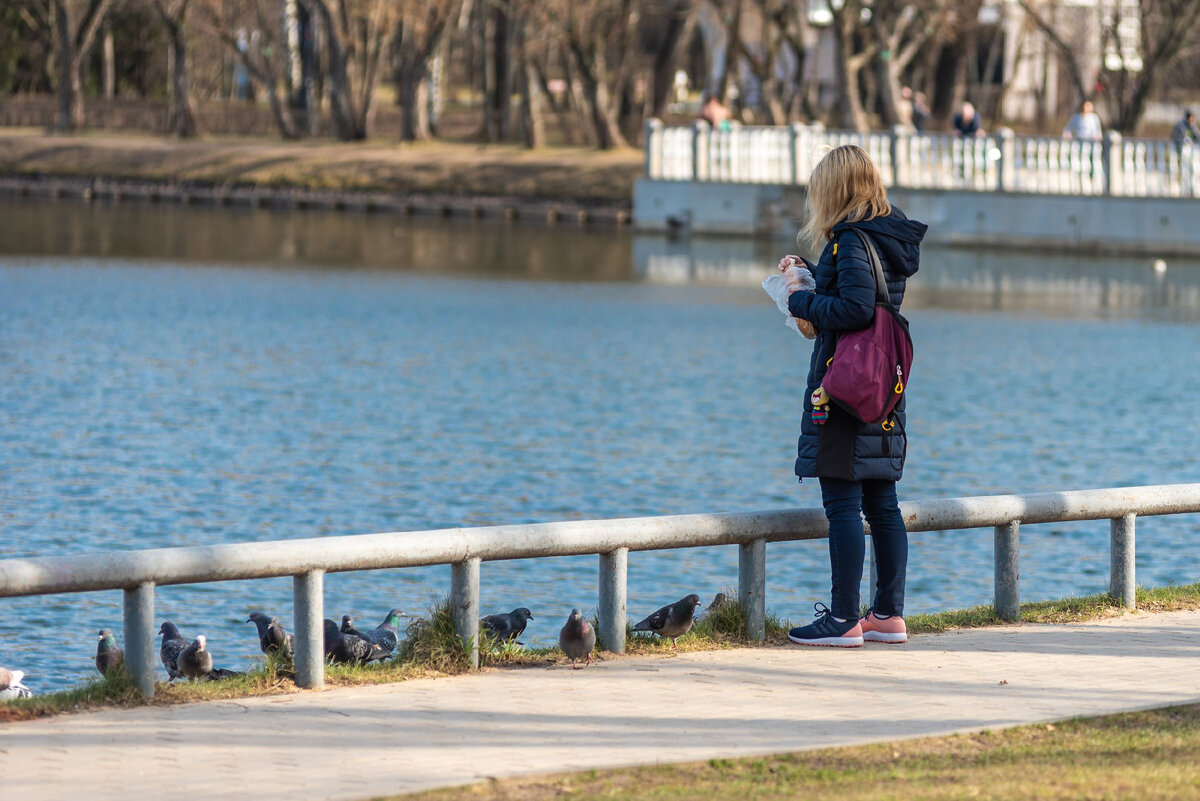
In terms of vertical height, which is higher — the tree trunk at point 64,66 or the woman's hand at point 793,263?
the tree trunk at point 64,66

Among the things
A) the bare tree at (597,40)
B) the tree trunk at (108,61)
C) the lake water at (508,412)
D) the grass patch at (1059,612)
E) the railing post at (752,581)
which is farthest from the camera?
the tree trunk at (108,61)

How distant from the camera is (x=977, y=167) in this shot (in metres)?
41.4

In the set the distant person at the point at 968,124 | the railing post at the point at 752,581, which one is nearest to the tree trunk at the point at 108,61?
the distant person at the point at 968,124

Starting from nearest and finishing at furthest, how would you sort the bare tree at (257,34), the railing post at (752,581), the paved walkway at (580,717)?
the paved walkway at (580,717) < the railing post at (752,581) < the bare tree at (257,34)

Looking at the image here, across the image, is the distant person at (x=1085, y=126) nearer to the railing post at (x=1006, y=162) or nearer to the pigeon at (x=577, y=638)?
the railing post at (x=1006, y=162)

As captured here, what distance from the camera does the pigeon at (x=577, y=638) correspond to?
7031mm

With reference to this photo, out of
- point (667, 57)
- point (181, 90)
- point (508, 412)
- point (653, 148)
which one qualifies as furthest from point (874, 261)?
point (181, 90)

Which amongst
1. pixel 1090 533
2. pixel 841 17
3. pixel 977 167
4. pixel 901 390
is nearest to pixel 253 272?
pixel 977 167

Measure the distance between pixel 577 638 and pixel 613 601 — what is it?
299 millimetres

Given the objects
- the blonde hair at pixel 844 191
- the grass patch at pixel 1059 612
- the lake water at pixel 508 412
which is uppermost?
the blonde hair at pixel 844 191

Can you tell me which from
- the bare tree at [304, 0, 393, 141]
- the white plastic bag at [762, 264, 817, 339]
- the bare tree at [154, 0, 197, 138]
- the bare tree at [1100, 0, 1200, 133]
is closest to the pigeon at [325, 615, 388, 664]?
the white plastic bag at [762, 264, 817, 339]

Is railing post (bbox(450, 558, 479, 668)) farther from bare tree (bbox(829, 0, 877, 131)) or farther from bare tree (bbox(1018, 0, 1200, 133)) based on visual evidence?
bare tree (bbox(1018, 0, 1200, 133))

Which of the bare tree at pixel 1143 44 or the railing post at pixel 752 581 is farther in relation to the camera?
the bare tree at pixel 1143 44

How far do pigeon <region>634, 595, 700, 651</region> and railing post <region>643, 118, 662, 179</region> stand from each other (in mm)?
36446
